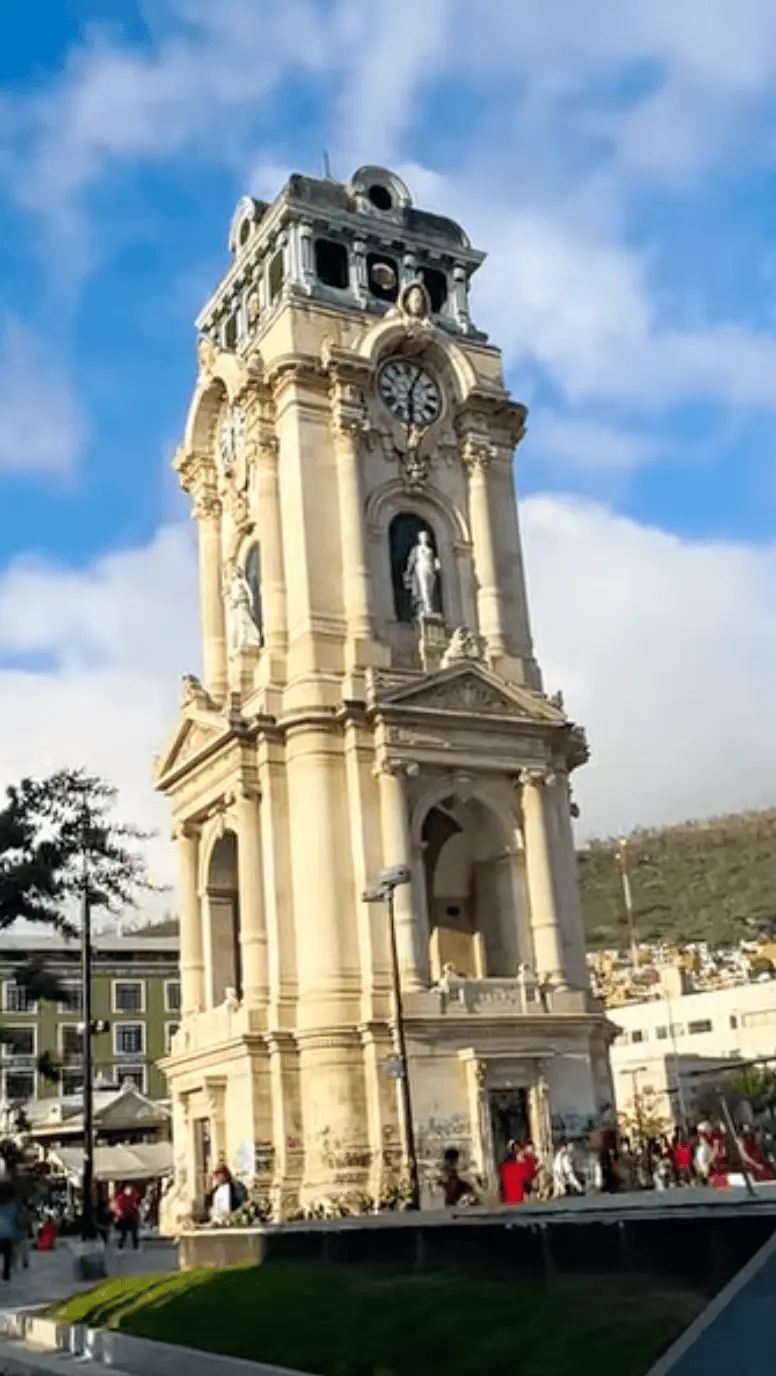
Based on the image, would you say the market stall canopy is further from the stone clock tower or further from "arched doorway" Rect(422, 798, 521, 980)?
"arched doorway" Rect(422, 798, 521, 980)

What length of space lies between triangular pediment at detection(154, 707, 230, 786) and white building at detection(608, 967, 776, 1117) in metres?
57.4

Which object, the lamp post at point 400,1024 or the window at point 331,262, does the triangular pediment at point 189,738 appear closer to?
the lamp post at point 400,1024

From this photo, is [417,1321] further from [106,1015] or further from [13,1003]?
[106,1015]

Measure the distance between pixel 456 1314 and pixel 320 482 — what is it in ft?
105

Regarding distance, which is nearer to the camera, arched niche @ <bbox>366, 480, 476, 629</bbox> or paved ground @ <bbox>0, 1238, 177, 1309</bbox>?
paved ground @ <bbox>0, 1238, 177, 1309</bbox>

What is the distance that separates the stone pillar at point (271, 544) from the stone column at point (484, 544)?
6.00 meters

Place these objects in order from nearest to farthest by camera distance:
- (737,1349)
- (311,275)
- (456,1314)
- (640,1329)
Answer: (737,1349) → (640,1329) → (456,1314) → (311,275)

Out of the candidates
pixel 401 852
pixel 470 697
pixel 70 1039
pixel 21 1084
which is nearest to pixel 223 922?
pixel 401 852

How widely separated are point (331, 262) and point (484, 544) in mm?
10523

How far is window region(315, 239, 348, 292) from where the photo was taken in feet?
160

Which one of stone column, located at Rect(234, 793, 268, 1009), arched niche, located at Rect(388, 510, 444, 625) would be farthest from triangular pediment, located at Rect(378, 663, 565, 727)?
stone column, located at Rect(234, 793, 268, 1009)

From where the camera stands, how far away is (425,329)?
47438mm

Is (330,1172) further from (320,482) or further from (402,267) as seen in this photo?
(402,267)

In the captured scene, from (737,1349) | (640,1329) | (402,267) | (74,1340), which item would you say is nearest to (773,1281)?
(737,1349)
